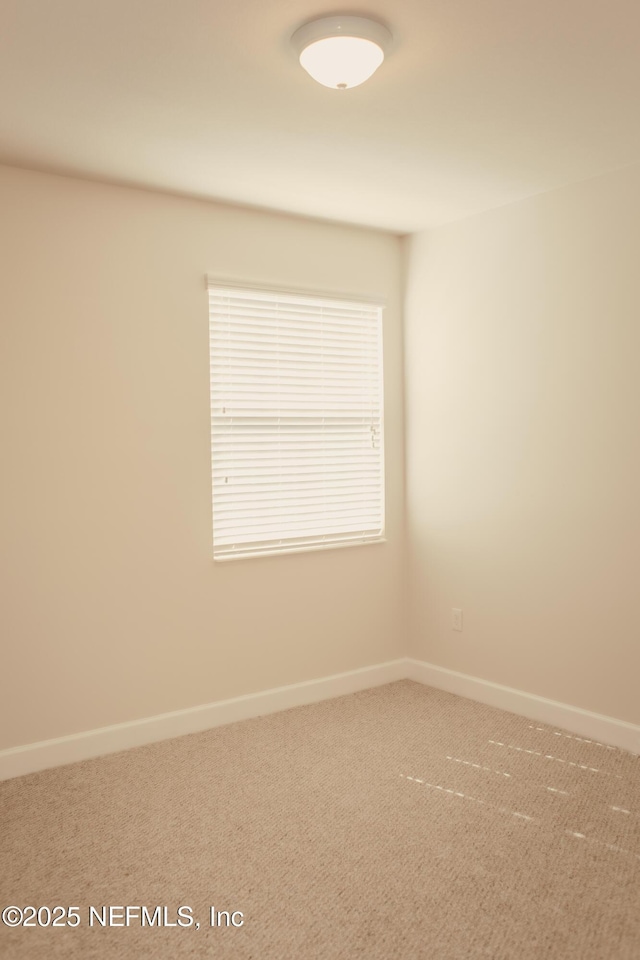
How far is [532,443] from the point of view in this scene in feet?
12.4

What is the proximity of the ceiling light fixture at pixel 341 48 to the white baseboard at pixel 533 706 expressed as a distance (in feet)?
9.12

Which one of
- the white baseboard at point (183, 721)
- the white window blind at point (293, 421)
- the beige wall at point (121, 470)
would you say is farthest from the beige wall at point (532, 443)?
the beige wall at point (121, 470)

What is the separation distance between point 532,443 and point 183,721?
212cm

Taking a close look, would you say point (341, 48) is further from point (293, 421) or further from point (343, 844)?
point (343, 844)

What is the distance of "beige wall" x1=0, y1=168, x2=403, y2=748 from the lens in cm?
328

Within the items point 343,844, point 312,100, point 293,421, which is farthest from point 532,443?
point 343,844

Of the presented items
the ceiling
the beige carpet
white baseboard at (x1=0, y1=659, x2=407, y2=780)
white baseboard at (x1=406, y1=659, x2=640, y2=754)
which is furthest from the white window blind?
the beige carpet

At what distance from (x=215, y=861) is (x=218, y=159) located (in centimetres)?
261

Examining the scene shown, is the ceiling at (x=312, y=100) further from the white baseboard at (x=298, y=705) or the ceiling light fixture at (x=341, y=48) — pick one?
the white baseboard at (x=298, y=705)

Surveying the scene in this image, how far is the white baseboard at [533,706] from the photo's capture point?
3416mm

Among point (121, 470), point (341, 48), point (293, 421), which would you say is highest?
point (341, 48)

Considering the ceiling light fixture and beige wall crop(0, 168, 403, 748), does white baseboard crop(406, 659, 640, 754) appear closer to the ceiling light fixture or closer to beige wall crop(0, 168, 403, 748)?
beige wall crop(0, 168, 403, 748)

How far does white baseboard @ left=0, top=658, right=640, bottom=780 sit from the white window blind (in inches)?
29.1

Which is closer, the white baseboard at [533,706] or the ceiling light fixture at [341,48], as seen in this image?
the ceiling light fixture at [341,48]
